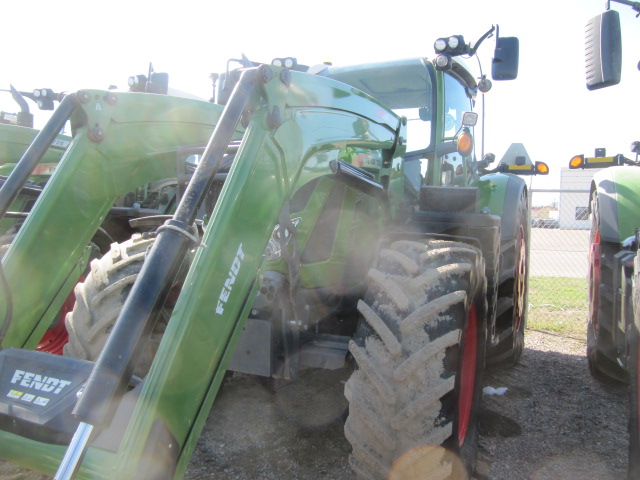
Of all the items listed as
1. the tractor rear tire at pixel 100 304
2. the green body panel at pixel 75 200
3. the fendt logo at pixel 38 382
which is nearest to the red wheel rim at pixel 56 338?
the green body panel at pixel 75 200

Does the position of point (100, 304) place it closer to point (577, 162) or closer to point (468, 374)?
point (468, 374)

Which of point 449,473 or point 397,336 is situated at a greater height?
point 397,336

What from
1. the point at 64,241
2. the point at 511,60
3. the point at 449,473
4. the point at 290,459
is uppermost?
the point at 511,60

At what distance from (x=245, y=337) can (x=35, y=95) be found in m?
4.49

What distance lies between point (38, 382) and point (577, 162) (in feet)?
14.7

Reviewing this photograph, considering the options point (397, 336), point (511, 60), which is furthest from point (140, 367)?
point (511, 60)

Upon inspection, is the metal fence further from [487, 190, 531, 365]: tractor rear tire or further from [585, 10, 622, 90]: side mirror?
[585, 10, 622, 90]: side mirror

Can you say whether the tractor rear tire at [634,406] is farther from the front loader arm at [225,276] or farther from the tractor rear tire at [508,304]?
the front loader arm at [225,276]

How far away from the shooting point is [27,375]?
6.56ft

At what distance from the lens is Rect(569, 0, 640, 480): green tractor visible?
2572 mm

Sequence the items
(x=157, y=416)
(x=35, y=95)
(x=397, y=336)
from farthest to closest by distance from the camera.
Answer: (x=35, y=95) < (x=397, y=336) < (x=157, y=416)

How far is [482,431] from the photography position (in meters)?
3.45

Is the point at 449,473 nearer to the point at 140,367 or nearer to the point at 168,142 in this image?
the point at 140,367

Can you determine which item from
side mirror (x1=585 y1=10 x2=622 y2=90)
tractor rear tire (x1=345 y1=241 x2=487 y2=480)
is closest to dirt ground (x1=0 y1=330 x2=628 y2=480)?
tractor rear tire (x1=345 y1=241 x2=487 y2=480)
